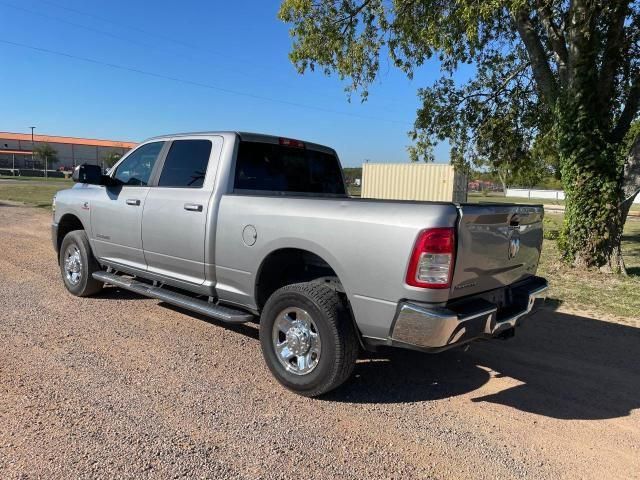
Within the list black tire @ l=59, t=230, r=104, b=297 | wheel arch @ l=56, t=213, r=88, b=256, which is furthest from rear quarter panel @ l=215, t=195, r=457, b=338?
wheel arch @ l=56, t=213, r=88, b=256

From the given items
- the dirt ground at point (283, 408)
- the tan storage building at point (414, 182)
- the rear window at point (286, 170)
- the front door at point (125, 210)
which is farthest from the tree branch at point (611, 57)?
the tan storage building at point (414, 182)

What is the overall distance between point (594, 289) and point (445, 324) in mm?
5796

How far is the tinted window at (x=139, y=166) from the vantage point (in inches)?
217

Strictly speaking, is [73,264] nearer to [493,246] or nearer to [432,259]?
[432,259]

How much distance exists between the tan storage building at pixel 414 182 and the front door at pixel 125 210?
1561 centimetres

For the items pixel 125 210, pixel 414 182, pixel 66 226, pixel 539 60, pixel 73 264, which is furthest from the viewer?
pixel 414 182

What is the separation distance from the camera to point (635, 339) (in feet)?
18.5

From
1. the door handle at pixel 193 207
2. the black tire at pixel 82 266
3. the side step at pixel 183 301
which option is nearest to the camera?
the side step at pixel 183 301

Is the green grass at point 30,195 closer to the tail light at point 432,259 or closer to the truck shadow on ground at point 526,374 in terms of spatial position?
the truck shadow on ground at point 526,374

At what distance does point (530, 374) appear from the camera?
14.8 feet

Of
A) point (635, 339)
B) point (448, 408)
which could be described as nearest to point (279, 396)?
point (448, 408)

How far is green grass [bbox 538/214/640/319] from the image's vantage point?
22.7ft

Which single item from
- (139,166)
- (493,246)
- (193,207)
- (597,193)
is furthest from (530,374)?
(597,193)

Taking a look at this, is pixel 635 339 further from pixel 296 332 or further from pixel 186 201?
pixel 186 201
